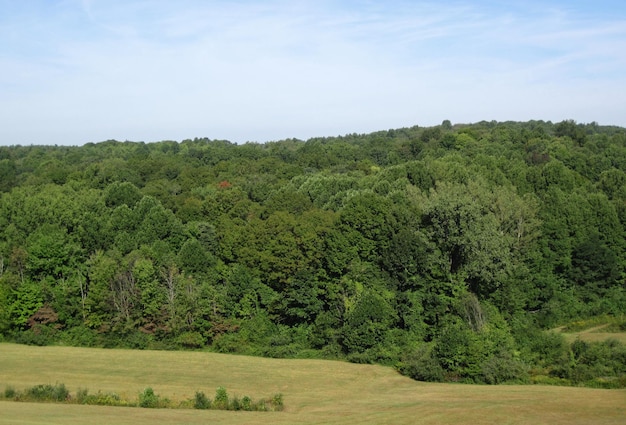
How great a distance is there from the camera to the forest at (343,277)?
4462 cm

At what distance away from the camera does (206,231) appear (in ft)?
191

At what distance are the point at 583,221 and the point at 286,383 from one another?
33443 millimetres

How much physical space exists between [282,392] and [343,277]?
1347 centimetres

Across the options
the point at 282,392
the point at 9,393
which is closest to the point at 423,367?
the point at 282,392

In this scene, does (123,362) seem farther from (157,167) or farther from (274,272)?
A: (157,167)

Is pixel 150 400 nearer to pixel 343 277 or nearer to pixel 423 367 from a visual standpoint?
pixel 423 367

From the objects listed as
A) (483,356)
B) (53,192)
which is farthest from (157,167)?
(483,356)

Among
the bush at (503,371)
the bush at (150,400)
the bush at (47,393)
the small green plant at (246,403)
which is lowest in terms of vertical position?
the bush at (503,371)

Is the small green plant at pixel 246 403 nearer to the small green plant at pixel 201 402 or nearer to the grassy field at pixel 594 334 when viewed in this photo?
the small green plant at pixel 201 402

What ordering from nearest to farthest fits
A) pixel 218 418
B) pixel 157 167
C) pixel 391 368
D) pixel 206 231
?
pixel 218 418
pixel 391 368
pixel 206 231
pixel 157 167

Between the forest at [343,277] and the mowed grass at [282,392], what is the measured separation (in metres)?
2.77

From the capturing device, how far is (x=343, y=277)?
49.1 m

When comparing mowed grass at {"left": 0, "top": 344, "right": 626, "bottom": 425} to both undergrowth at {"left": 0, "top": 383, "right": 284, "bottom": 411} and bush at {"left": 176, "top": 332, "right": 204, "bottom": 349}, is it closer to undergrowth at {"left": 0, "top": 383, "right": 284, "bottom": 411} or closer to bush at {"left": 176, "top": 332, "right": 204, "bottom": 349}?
undergrowth at {"left": 0, "top": 383, "right": 284, "bottom": 411}

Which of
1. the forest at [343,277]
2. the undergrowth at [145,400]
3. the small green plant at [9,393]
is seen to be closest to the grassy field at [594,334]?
the forest at [343,277]
